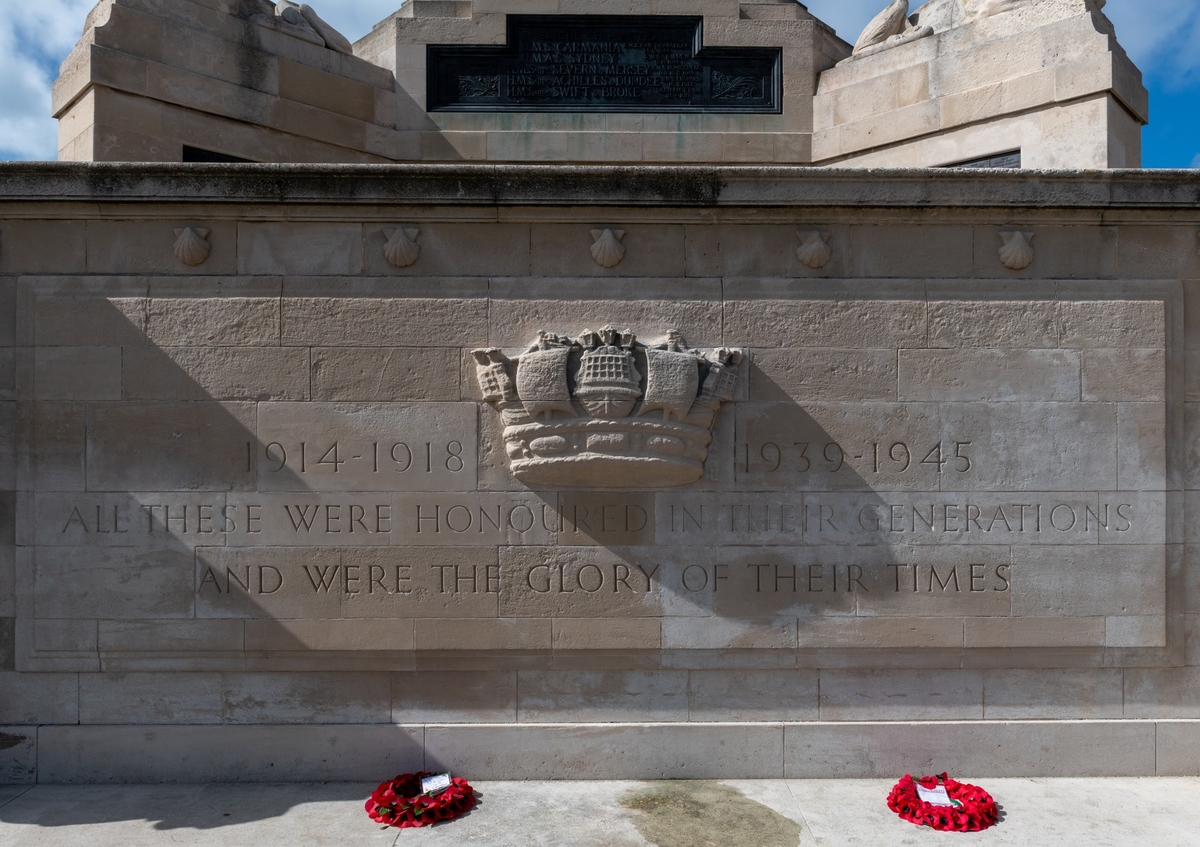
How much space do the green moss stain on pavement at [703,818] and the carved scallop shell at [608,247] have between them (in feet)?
12.6

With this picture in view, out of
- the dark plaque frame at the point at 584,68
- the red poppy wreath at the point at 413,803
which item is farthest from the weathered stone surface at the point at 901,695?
the dark plaque frame at the point at 584,68

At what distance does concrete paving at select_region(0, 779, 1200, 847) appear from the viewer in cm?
544

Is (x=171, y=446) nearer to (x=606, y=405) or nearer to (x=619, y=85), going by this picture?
(x=606, y=405)

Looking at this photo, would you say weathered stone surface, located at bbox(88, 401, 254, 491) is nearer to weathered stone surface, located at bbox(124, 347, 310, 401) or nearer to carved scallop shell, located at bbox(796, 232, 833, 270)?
weathered stone surface, located at bbox(124, 347, 310, 401)

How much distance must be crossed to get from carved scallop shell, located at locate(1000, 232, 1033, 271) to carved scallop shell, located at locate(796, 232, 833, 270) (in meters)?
1.30

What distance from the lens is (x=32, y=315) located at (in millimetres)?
6422

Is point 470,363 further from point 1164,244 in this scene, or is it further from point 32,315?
point 1164,244

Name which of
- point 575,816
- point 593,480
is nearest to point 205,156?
point 593,480

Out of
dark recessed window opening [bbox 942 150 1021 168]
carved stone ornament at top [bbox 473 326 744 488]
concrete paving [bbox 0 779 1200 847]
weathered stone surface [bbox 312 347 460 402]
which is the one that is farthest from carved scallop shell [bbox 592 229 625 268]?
dark recessed window opening [bbox 942 150 1021 168]

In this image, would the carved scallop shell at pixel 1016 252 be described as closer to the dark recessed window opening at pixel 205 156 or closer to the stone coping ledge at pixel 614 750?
the stone coping ledge at pixel 614 750

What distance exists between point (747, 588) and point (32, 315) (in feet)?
18.6

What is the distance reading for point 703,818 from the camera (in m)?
5.73

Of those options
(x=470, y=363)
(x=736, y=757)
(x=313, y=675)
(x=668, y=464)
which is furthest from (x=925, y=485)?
(x=313, y=675)

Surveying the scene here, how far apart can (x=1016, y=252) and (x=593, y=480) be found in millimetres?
3582
